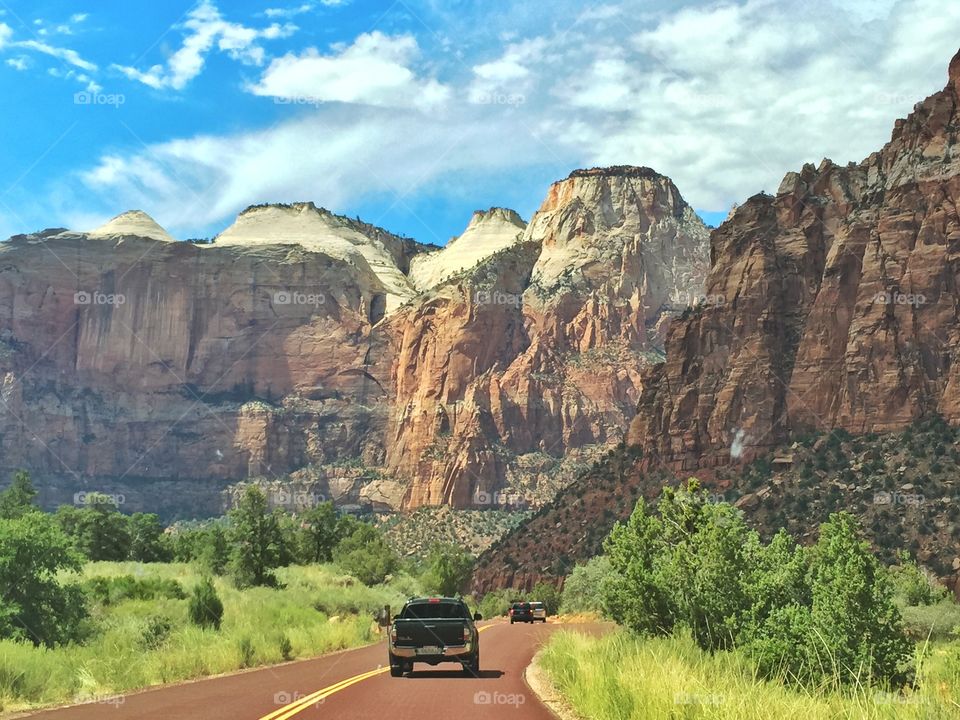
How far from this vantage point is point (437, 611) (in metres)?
26.8

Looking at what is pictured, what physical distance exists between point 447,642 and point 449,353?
512 feet

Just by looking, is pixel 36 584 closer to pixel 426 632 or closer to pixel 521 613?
pixel 426 632

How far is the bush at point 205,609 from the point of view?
121 ft

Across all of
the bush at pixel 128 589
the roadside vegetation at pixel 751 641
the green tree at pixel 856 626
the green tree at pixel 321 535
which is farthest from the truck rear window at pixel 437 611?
the green tree at pixel 321 535

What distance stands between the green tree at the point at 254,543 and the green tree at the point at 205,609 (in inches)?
819

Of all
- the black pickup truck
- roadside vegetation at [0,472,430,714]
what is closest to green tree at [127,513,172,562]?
roadside vegetation at [0,472,430,714]

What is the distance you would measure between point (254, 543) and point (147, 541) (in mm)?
35988

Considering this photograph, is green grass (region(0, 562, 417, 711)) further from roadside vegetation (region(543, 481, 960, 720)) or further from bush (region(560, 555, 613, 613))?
bush (region(560, 555, 613, 613))

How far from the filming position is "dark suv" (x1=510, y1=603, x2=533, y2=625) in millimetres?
64938

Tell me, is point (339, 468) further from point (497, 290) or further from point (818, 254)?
point (818, 254)

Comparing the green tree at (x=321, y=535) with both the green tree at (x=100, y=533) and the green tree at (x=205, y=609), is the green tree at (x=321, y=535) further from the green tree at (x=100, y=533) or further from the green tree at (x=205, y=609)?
the green tree at (x=205, y=609)

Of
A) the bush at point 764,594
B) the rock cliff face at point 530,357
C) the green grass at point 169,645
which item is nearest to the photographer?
the bush at point 764,594

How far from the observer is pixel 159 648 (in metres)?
30.0

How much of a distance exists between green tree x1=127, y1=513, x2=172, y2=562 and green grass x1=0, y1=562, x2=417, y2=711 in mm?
→ 39389
